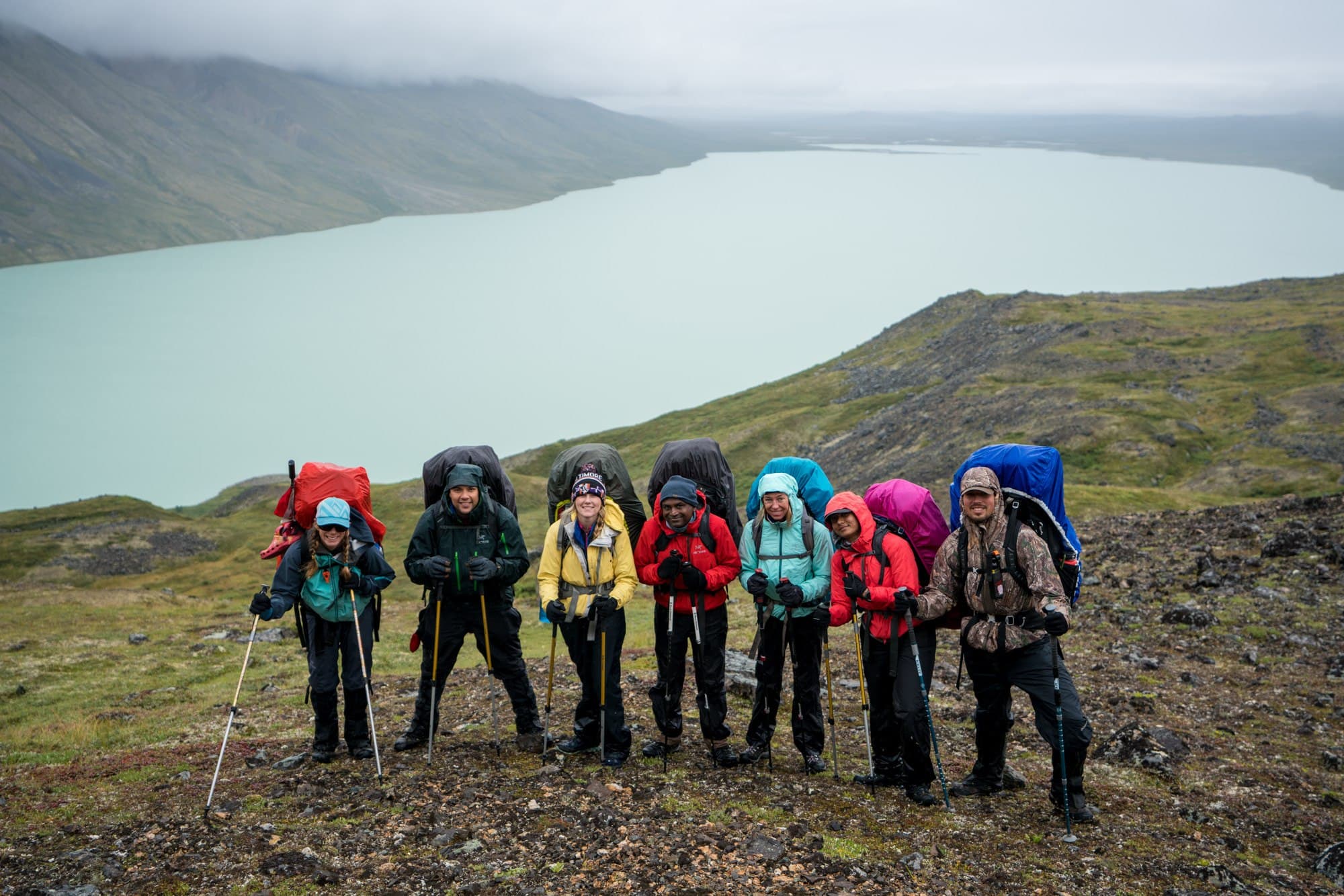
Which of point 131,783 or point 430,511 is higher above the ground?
point 430,511

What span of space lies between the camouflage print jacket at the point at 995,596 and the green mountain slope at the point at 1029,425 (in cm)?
2808

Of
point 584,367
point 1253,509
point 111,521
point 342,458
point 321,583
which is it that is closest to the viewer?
point 321,583

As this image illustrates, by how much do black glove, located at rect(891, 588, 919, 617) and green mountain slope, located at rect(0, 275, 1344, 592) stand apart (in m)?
28.4

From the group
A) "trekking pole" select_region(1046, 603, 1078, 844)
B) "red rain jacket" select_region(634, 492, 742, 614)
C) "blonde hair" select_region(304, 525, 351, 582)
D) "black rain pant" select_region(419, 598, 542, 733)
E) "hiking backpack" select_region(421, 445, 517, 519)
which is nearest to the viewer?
"trekking pole" select_region(1046, 603, 1078, 844)

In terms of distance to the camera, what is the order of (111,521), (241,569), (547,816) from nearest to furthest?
(547,816) → (241,569) → (111,521)

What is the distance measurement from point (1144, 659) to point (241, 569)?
44125 millimetres

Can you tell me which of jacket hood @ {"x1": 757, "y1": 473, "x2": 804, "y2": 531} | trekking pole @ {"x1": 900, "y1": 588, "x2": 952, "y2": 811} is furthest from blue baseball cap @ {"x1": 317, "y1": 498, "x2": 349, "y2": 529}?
trekking pole @ {"x1": 900, "y1": 588, "x2": 952, "y2": 811}

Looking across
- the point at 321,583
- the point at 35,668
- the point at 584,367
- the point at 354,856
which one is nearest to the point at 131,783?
the point at 321,583

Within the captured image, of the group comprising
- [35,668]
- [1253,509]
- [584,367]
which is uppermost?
[584,367]

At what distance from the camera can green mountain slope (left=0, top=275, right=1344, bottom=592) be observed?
43.2 metres

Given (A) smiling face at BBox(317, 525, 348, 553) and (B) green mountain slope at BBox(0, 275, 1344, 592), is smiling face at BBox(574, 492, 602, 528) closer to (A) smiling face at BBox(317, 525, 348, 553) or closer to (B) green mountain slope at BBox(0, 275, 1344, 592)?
(A) smiling face at BBox(317, 525, 348, 553)

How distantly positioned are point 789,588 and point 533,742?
4204 millimetres

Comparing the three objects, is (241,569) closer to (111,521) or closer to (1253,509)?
(111,521)

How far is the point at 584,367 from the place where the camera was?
175250mm
